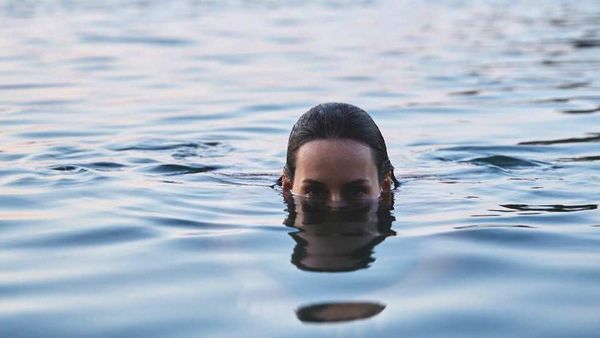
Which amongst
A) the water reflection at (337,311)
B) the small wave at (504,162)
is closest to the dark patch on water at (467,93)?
the small wave at (504,162)

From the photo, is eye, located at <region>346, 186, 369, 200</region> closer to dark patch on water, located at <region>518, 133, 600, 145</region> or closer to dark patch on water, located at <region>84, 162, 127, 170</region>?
dark patch on water, located at <region>84, 162, 127, 170</region>

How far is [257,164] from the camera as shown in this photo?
765 cm

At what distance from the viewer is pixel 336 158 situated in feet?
17.6

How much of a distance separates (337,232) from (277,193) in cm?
141

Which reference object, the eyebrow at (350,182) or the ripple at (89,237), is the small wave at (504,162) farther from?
the ripple at (89,237)

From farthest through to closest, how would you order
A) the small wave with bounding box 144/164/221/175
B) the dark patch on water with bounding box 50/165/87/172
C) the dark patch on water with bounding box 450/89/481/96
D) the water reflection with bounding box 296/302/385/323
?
the dark patch on water with bounding box 450/89/481/96
the small wave with bounding box 144/164/221/175
the dark patch on water with bounding box 50/165/87/172
the water reflection with bounding box 296/302/385/323

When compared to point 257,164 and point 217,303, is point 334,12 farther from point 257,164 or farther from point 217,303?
point 217,303

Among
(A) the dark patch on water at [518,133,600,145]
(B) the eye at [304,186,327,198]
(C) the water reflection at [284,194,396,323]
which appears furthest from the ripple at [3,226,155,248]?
(A) the dark patch on water at [518,133,600,145]

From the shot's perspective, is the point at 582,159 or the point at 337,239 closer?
the point at 337,239

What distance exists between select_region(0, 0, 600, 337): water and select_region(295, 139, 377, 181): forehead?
0.25 metres

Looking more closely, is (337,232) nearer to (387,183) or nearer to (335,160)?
(335,160)

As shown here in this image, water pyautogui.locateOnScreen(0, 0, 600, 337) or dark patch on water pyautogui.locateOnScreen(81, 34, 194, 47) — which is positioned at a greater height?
dark patch on water pyautogui.locateOnScreen(81, 34, 194, 47)

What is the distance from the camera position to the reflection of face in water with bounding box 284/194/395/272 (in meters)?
4.40

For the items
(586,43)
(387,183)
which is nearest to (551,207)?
(387,183)
